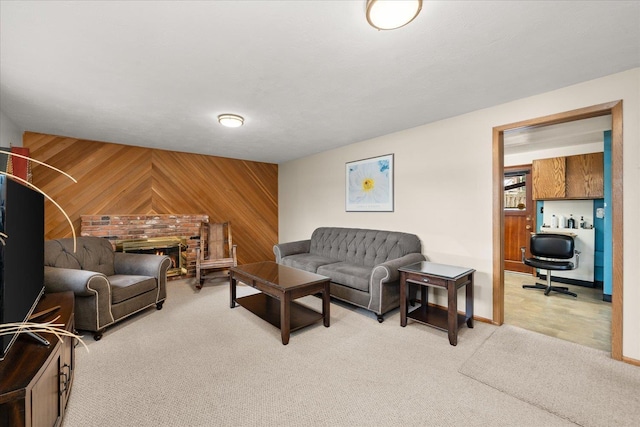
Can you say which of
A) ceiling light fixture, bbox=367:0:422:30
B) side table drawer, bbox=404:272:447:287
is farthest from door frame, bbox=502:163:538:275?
ceiling light fixture, bbox=367:0:422:30

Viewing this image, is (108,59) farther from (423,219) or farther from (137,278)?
(423,219)

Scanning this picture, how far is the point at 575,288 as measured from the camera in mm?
4160

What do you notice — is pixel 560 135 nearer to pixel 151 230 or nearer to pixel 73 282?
pixel 73 282

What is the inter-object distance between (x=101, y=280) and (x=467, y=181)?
388 cm

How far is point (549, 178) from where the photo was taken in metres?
4.47

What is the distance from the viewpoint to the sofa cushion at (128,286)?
8.99 feet

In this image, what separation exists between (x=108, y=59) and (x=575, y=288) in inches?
247

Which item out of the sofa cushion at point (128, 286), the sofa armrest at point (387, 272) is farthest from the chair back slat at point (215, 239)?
the sofa armrest at point (387, 272)

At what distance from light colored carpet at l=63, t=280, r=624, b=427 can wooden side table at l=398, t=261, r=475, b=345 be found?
11 cm

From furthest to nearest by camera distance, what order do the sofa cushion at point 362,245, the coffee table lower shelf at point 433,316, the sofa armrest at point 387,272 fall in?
the sofa cushion at point 362,245 → the sofa armrest at point 387,272 → the coffee table lower shelf at point 433,316

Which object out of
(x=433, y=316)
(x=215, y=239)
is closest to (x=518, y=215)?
(x=433, y=316)

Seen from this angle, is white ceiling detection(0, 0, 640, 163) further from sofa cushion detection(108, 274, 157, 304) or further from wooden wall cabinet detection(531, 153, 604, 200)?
wooden wall cabinet detection(531, 153, 604, 200)

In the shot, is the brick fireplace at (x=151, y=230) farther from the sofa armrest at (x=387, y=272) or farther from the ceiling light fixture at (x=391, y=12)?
the ceiling light fixture at (x=391, y=12)

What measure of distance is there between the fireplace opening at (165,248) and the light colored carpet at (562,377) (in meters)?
4.18
